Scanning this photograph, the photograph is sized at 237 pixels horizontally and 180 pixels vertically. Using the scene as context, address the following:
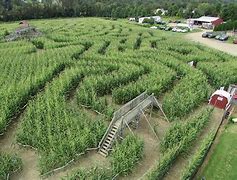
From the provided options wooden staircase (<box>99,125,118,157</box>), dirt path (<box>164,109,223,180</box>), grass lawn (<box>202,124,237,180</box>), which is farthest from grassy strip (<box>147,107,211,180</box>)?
wooden staircase (<box>99,125,118,157</box>)

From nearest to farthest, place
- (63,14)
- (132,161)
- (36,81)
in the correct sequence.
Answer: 1. (132,161)
2. (36,81)
3. (63,14)

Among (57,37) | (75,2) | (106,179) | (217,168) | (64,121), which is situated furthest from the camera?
(75,2)

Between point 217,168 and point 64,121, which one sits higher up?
point 64,121

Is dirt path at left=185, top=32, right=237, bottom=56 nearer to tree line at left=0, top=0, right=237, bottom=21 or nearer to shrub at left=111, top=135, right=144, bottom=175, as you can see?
tree line at left=0, top=0, right=237, bottom=21

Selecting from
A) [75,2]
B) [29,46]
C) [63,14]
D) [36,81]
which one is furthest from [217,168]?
[75,2]

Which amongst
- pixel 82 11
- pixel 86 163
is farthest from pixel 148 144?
pixel 82 11

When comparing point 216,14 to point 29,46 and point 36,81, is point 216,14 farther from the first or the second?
point 36,81

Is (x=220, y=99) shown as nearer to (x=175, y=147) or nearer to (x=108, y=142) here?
(x=175, y=147)
